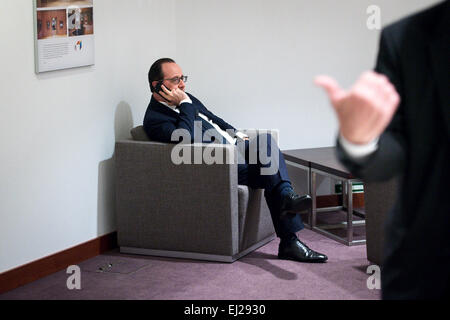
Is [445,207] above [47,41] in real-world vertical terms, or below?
below

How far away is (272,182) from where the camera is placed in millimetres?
4266

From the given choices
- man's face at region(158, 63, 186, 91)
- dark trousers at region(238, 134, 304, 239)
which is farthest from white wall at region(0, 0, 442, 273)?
dark trousers at region(238, 134, 304, 239)

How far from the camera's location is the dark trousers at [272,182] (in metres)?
4.27

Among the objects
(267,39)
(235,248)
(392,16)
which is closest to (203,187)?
(235,248)

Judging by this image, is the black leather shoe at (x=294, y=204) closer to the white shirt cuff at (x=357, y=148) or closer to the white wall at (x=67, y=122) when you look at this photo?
the white wall at (x=67, y=122)

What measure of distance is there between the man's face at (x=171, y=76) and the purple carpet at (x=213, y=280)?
1053 millimetres

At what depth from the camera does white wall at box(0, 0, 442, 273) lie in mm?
3654

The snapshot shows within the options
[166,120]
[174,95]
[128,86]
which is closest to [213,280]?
[166,120]

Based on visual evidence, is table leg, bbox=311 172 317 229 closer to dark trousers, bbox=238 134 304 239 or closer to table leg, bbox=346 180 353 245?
table leg, bbox=346 180 353 245

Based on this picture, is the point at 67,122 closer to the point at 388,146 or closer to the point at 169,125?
the point at 169,125

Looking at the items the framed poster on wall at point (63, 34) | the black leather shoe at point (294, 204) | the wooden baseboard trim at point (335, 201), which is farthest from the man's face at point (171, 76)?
the wooden baseboard trim at point (335, 201)

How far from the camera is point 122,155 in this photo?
4340 mm

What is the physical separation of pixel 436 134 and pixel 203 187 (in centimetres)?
315
